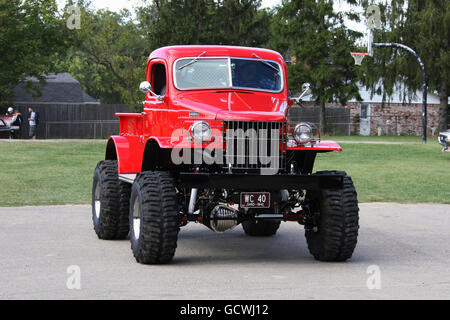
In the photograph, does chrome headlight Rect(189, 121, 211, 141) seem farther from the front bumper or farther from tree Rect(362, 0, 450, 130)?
tree Rect(362, 0, 450, 130)

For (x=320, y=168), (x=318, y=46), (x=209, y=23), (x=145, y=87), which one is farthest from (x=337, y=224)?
(x=209, y=23)

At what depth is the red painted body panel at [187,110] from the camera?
9797mm

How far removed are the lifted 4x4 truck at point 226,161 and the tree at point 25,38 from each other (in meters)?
38.7

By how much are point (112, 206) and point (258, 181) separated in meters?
3.22

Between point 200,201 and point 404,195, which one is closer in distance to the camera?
point 200,201

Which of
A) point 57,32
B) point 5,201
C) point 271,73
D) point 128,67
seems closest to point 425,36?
point 57,32

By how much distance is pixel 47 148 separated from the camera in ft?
117

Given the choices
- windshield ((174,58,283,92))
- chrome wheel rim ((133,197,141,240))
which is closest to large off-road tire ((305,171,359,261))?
windshield ((174,58,283,92))

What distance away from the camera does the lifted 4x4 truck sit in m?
9.39

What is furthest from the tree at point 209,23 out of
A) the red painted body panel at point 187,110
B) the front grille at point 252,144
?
the front grille at point 252,144

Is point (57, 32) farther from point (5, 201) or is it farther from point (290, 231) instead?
point (290, 231)

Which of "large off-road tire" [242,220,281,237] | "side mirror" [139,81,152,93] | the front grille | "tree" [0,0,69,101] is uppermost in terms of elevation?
"tree" [0,0,69,101]

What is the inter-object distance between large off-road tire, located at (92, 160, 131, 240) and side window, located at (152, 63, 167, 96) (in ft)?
4.55
